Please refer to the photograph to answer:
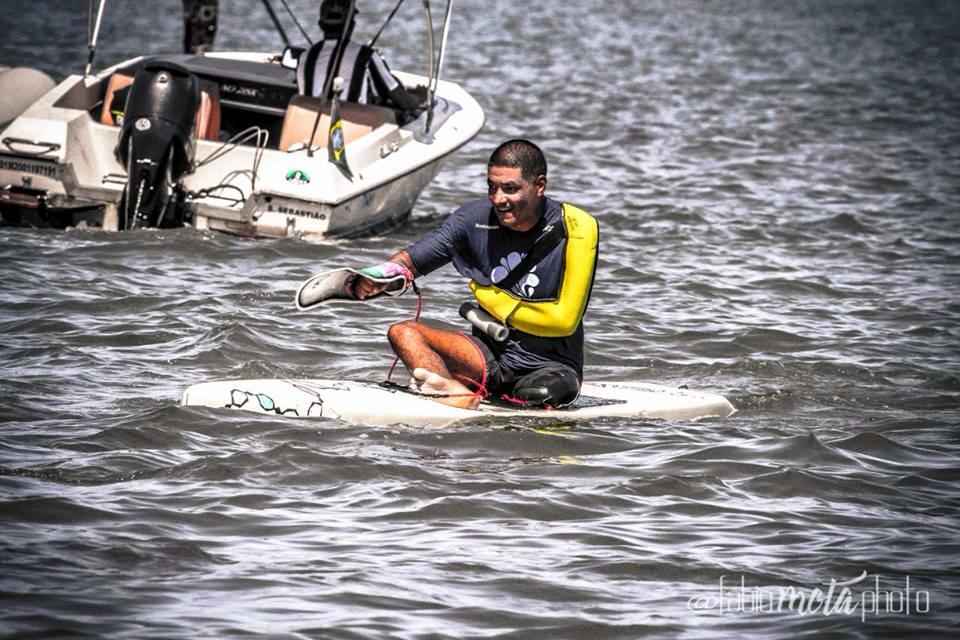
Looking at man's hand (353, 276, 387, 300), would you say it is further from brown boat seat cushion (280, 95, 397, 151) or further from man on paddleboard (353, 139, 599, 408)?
brown boat seat cushion (280, 95, 397, 151)

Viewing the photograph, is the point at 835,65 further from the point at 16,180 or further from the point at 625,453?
the point at 625,453

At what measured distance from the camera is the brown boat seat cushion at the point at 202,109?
505 inches

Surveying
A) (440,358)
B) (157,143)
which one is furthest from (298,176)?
(440,358)

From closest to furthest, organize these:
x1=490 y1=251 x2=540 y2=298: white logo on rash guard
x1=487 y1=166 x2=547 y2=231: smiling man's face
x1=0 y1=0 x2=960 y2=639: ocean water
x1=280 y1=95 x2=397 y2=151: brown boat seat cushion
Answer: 1. x1=0 y1=0 x2=960 y2=639: ocean water
2. x1=487 y1=166 x2=547 y2=231: smiling man's face
3. x1=490 y1=251 x2=540 y2=298: white logo on rash guard
4. x1=280 y1=95 x2=397 y2=151: brown boat seat cushion

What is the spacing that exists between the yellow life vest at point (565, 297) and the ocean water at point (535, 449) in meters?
0.48

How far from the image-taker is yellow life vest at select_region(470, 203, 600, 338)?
740 cm

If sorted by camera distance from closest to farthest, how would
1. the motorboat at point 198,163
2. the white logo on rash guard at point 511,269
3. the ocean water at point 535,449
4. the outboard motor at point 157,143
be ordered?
1. the ocean water at point 535,449
2. the white logo on rash guard at point 511,269
3. the outboard motor at point 157,143
4. the motorboat at point 198,163

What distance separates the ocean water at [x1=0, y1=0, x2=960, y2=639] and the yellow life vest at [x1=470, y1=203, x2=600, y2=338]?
1.59 ft

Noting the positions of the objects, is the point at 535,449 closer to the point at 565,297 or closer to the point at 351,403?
the point at 565,297

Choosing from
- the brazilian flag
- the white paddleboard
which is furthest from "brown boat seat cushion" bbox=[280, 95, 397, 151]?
the white paddleboard

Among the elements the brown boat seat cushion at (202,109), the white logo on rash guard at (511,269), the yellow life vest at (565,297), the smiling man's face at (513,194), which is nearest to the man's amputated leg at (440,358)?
the yellow life vest at (565,297)

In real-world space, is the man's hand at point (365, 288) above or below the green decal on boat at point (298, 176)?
above

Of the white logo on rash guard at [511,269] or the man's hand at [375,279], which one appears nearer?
the man's hand at [375,279]

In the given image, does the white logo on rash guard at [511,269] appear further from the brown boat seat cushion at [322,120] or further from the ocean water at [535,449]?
the brown boat seat cushion at [322,120]
